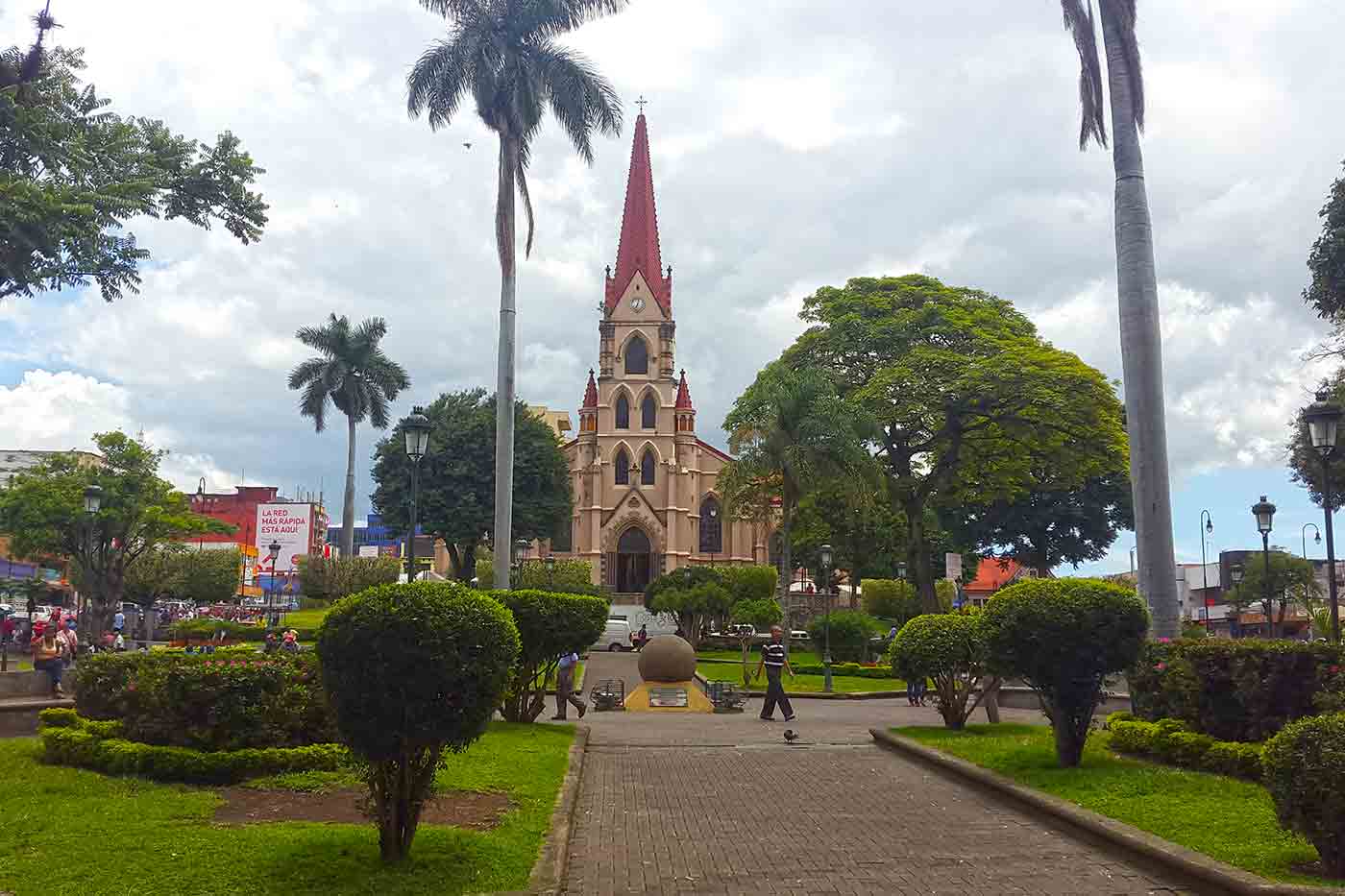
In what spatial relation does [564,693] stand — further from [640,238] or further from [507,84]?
[640,238]

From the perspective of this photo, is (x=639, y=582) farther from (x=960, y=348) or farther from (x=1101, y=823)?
(x=1101, y=823)

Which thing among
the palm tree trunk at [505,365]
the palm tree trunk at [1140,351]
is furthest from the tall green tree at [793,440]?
the palm tree trunk at [1140,351]

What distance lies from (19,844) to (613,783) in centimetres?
552

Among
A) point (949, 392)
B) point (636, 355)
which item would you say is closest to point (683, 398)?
point (636, 355)

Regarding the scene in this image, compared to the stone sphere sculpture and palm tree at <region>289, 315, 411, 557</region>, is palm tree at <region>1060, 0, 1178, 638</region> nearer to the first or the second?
the stone sphere sculpture

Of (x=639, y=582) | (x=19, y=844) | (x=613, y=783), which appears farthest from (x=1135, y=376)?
(x=639, y=582)

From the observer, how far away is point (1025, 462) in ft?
119

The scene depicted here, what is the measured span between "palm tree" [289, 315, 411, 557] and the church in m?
10.9

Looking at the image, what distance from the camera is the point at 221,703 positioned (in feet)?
31.6

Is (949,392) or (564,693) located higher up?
(949,392)

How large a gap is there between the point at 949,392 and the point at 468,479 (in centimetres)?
2404

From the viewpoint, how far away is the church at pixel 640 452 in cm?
6006

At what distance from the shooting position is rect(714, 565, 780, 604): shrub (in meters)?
45.8

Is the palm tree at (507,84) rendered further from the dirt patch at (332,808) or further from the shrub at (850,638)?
the shrub at (850,638)
